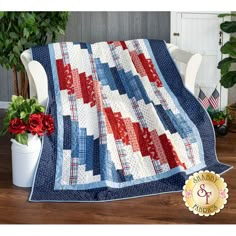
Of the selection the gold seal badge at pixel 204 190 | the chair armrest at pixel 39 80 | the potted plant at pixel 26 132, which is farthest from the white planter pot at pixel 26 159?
the gold seal badge at pixel 204 190

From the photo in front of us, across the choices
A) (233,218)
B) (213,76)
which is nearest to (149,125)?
(233,218)

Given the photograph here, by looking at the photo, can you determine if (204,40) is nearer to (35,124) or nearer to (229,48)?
(229,48)

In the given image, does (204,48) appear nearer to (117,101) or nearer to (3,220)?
(117,101)

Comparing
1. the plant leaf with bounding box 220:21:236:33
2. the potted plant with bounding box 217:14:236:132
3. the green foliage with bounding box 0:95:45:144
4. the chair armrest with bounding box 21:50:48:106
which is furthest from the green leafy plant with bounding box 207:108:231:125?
the green foliage with bounding box 0:95:45:144

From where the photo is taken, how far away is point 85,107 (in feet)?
12.5

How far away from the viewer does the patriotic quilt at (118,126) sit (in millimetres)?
3471

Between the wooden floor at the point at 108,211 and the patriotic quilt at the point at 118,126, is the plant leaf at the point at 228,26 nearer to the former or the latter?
the patriotic quilt at the point at 118,126

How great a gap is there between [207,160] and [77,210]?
0.97 m

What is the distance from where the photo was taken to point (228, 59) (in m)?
4.58

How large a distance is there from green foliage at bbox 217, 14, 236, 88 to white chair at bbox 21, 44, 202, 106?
0.50 meters

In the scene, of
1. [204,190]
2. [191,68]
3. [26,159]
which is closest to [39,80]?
[26,159]

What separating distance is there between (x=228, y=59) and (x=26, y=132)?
68.1 inches

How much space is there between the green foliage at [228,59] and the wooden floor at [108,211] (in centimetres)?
124

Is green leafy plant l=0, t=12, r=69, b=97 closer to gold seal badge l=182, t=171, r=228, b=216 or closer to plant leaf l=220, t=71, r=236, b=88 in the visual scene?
plant leaf l=220, t=71, r=236, b=88
